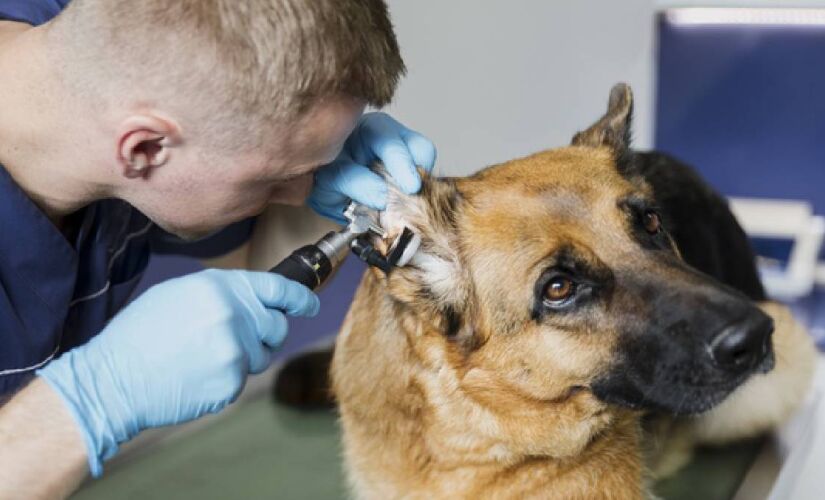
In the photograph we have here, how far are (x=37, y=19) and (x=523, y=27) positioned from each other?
68.1 inches

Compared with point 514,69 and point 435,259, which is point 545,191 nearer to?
point 435,259

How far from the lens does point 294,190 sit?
1375mm

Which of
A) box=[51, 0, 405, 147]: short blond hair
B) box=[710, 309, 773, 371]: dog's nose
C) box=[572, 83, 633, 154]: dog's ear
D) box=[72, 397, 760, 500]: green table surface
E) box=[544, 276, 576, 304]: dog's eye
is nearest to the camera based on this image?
box=[51, 0, 405, 147]: short blond hair

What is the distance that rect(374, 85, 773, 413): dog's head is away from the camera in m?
1.26

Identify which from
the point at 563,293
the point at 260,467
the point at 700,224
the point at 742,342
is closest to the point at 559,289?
the point at 563,293

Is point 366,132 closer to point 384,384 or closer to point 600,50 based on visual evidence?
point 384,384

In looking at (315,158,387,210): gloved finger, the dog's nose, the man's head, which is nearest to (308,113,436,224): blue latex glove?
(315,158,387,210): gloved finger

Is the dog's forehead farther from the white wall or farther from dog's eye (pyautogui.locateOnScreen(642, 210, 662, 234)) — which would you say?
the white wall

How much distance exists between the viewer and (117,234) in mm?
1579

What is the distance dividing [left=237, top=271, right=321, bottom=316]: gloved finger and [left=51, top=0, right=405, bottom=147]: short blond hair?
7.7 inches

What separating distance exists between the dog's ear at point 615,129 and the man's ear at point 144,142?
27.2 inches

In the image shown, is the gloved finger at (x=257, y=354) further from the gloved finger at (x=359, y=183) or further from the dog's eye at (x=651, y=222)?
the dog's eye at (x=651, y=222)

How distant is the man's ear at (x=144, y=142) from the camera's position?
116cm

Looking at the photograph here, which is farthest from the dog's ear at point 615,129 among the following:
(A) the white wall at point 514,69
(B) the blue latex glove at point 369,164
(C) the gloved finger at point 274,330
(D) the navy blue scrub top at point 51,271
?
(A) the white wall at point 514,69
